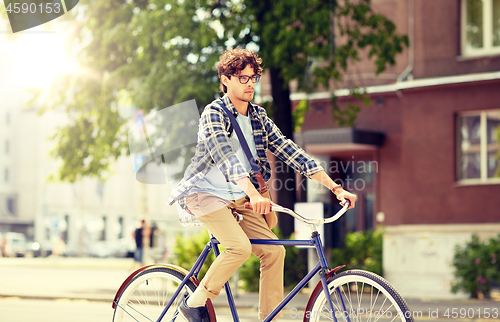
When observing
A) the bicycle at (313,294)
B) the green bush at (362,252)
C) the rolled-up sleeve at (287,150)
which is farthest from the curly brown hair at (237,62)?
the green bush at (362,252)

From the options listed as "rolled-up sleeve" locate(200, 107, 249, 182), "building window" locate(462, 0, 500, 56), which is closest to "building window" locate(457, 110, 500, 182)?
"building window" locate(462, 0, 500, 56)

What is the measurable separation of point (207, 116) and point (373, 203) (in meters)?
16.8

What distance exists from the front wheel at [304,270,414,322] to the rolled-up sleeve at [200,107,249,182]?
0.83 metres

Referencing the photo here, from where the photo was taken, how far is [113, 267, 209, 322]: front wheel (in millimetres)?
4629

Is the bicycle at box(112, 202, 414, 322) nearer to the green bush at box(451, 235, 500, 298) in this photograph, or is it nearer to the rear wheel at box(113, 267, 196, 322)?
the rear wheel at box(113, 267, 196, 322)

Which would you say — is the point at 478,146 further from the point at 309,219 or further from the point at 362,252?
the point at 309,219

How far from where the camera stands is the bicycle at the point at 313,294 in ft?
12.3

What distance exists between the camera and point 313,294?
13.3 feet

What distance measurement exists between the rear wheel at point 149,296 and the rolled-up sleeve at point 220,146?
0.91 m

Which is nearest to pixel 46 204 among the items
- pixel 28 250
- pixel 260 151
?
pixel 28 250

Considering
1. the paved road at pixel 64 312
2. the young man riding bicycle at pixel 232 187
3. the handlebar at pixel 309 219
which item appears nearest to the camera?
the handlebar at pixel 309 219

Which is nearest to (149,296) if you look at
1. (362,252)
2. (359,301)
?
(359,301)

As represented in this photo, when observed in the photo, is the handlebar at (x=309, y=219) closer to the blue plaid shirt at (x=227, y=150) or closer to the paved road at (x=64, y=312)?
the blue plaid shirt at (x=227, y=150)

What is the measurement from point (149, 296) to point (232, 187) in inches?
42.4
